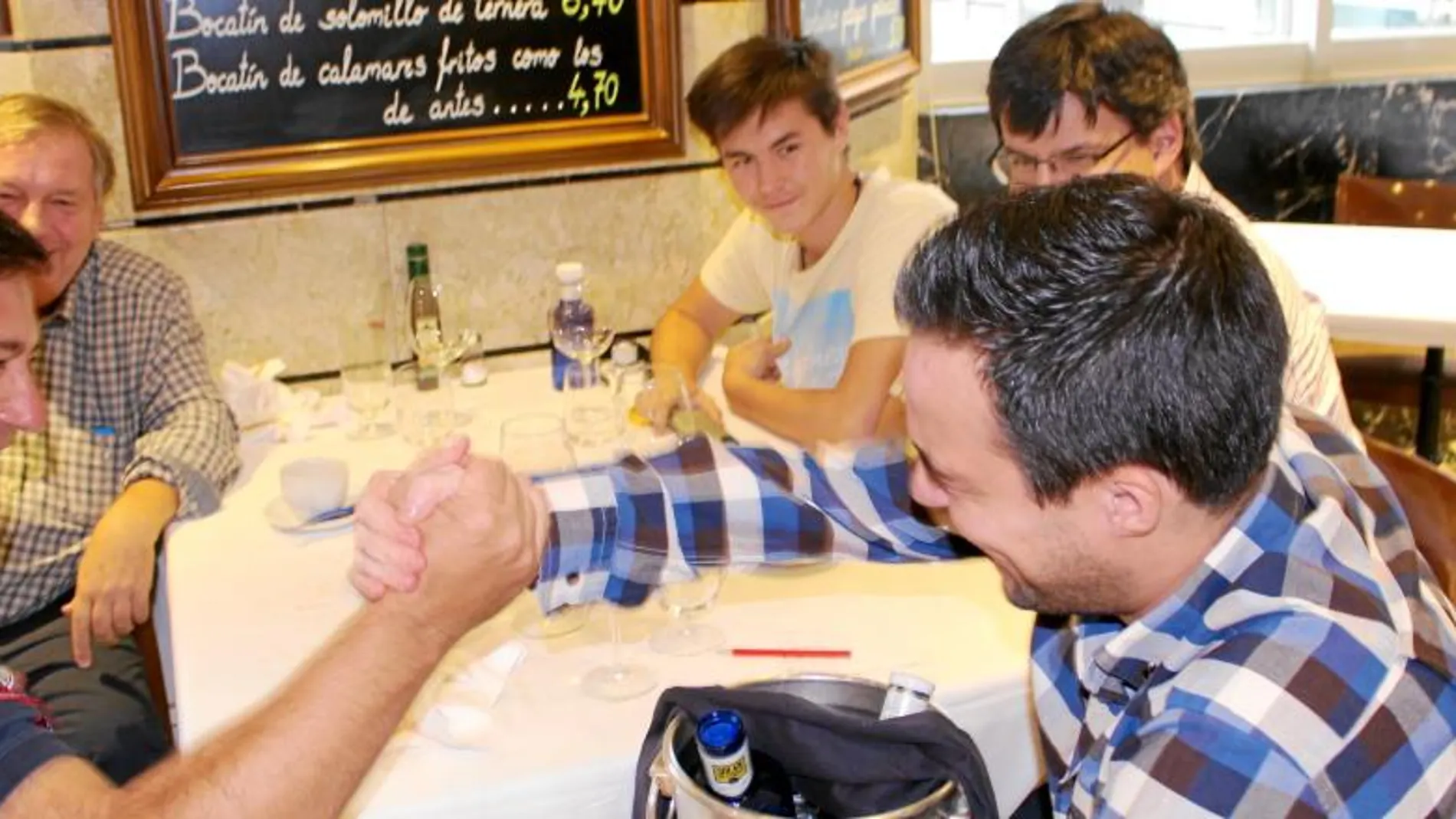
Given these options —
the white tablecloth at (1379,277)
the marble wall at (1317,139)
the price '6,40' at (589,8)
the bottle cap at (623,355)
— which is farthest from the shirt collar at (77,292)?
the marble wall at (1317,139)

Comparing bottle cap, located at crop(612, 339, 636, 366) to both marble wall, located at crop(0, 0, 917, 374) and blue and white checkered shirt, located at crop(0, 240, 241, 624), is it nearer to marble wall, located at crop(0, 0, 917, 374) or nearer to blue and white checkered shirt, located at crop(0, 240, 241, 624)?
marble wall, located at crop(0, 0, 917, 374)

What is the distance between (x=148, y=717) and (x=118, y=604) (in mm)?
188

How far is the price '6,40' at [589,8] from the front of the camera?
280cm

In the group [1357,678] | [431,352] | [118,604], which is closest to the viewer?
[1357,678]

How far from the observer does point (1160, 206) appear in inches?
41.4

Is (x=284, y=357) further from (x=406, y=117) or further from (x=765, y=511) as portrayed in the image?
(x=765, y=511)

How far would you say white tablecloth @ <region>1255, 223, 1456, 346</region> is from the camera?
274cm

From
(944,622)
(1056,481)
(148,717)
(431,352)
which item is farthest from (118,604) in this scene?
(1056,481)

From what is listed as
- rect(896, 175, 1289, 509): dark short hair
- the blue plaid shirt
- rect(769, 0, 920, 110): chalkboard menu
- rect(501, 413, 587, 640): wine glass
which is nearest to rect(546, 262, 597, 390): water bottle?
rect(769, 0, 920, 110): chalkboard menu

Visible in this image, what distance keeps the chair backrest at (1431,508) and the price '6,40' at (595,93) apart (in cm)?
171

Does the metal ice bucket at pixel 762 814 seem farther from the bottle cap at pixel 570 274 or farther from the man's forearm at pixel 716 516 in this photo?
the bottle cap at pixel 570 274

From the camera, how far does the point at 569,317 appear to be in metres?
2.58

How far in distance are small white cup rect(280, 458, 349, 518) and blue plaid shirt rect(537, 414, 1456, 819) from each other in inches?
44.0

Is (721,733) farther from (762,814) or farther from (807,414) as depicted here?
(807,414)
